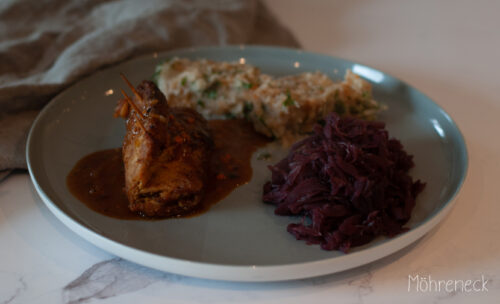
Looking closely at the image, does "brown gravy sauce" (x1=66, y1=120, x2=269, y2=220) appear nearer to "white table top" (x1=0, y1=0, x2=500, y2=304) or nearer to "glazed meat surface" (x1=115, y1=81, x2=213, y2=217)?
"glazed meat surface" (x1=115, y1=81, x2=213, y2=217)

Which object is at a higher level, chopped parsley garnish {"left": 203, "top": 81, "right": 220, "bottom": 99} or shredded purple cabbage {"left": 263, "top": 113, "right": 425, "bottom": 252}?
shredded purple cabbage {"left": 263, "top": 113, "right": 425, "bottom": 252}

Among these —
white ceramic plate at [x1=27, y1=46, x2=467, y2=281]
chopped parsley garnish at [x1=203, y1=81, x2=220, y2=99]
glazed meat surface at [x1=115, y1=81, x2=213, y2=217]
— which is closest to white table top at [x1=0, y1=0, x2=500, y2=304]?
white ceramic plate at [x1=27, y1=46, x2=467, y2=281]

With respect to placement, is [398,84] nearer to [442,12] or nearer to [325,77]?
[325,77]

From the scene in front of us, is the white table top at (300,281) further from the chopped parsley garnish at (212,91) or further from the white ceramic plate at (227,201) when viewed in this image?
the chopped parsley garnish at (212,91)

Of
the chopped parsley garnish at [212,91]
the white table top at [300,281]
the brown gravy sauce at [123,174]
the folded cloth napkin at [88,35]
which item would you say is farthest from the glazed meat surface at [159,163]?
the folded cloth napkin at [88,35]

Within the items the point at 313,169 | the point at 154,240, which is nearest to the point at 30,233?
the point at 154,240

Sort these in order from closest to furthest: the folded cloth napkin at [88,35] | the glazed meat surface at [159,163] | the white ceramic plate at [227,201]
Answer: the white ceramic plate at [227,201] < the glazed meat surface at [159,163] < the folded cloth napkin at [88,35]
